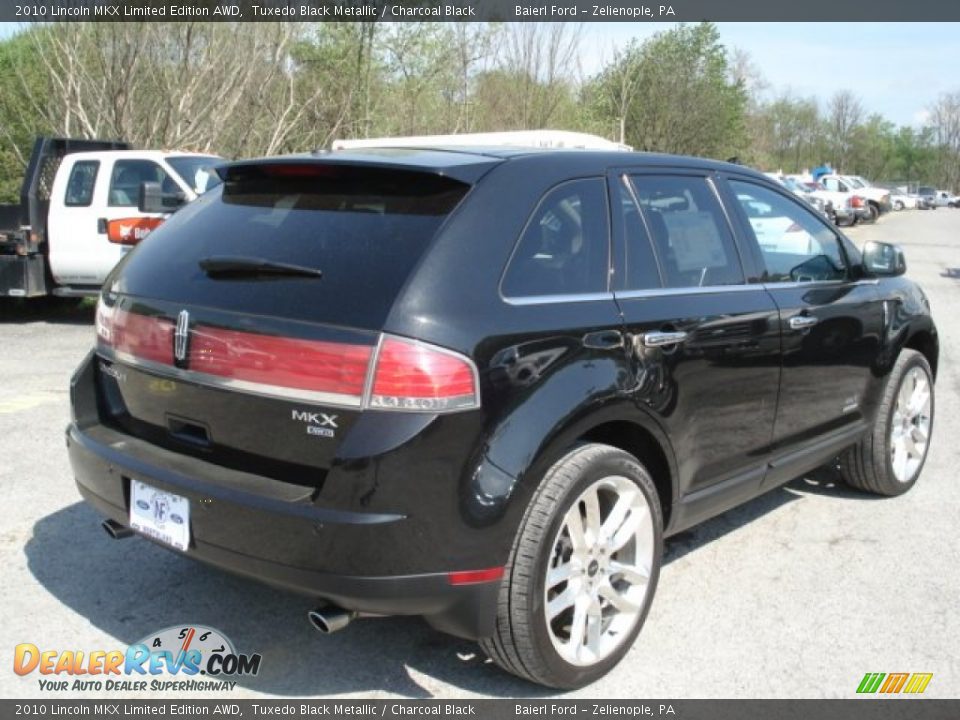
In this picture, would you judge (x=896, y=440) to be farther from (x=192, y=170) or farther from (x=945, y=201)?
(x=945, y=201)

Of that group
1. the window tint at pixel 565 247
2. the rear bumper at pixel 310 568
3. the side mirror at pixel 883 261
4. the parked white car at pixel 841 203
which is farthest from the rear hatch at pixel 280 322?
the parked white car at pixel 841 203

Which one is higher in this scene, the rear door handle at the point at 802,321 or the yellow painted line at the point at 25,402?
the rear door handle at the point at 802,321

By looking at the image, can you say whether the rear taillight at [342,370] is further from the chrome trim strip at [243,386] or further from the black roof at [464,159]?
the black roof at [464,159]

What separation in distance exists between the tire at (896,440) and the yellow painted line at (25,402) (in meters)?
5.38

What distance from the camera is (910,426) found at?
5.27 meters

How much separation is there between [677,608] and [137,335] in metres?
2.30

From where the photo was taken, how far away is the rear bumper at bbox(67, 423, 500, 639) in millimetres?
2594

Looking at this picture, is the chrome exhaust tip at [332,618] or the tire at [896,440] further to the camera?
the tire at [896,440]

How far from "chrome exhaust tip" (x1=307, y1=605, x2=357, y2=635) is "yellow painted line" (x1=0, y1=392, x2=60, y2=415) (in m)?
4.55

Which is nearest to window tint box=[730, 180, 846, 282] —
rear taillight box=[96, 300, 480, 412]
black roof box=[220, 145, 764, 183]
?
black roof box=[220, 145, 764, 183]

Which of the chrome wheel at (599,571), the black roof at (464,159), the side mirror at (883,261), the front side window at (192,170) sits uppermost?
the front side window at (192,170)

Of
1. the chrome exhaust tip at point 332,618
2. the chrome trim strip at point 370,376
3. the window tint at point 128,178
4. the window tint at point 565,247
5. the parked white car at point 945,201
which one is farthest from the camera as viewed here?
the parked white car at point 945,201

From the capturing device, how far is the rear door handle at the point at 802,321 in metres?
4.04

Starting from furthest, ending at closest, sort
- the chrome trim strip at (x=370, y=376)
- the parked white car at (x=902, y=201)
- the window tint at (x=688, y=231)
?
the parked white car at (x=902, y=201), the window tint at (x=688, y=231), the chrome trim strip at (x=370, y=376)
